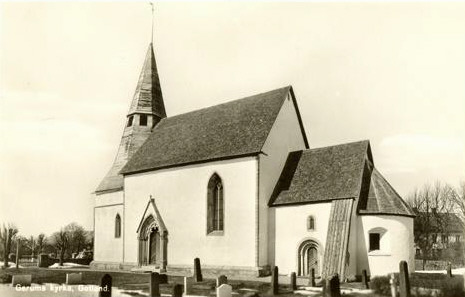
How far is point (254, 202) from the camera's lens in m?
26.5

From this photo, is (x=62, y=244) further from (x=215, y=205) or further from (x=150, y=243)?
(x=215, y=205)

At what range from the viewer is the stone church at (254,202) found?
981 inches

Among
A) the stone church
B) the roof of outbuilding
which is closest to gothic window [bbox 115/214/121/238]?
the stone church

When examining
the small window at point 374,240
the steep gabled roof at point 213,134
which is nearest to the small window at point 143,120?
the steep gabled roof at point 213,134

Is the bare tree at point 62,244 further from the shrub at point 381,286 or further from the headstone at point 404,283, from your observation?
the headstone at point 404,283

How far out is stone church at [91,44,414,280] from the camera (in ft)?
81.7

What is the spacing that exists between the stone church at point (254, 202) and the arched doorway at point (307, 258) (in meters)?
0.05

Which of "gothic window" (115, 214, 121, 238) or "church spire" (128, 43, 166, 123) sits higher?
"church spire" (128, 43, 166, 123)

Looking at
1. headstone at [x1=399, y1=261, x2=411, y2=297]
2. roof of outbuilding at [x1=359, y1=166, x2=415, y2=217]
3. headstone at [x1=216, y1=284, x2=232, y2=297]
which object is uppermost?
roof of outbuilding at [x1=359, y1=166, x2=415, y2=217]

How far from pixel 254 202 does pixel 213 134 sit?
6073 millimetres

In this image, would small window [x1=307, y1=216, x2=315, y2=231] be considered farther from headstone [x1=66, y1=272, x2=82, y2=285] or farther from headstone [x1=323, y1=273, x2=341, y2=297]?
headstone [x1=66, y1=272, x2=82, y2=285]

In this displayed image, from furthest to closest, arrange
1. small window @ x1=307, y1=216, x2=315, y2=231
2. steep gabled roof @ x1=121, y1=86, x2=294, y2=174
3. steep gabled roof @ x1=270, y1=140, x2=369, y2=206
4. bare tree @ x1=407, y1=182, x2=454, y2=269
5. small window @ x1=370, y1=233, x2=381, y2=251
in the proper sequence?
1. bare tree @ x1=407, y1=182, x2=454, y2=269
2. steep gabled roof @ x1=121, y1=86, x2=294, y2=174
3. small window @ x1=307, y1=216, x2=315, y2=231
4. steep gabled roof @ x1=270, y1=140, x2=369, y2=206
5. small window @ x1=370, y1=233, x2=381, y2=251

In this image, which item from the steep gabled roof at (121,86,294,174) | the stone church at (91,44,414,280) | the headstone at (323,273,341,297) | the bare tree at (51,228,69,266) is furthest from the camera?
the bare tree at (51,228,69,266)

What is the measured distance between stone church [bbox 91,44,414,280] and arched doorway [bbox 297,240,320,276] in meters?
0.05
